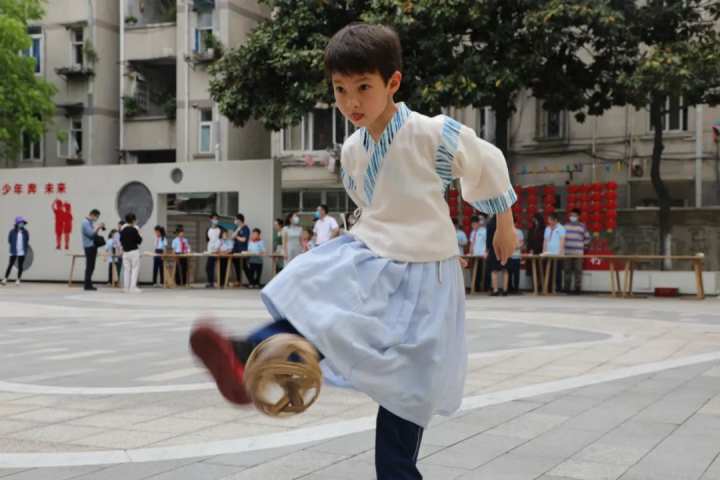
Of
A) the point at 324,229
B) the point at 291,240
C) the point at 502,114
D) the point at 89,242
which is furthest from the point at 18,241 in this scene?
the point at 502,114

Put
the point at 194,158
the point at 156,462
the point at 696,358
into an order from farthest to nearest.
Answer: the point at 194,158 → the point at 696,358 → the point at 156,462

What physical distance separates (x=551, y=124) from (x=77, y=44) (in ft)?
56.8

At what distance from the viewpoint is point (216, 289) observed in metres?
20.0

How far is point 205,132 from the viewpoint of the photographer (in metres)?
29.3

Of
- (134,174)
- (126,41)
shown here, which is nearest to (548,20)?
(134,174)

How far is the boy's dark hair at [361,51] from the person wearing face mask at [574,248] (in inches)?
629

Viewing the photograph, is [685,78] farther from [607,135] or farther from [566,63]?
[607,135]

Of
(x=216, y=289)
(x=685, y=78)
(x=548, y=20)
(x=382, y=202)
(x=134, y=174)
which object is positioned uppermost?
(x=548, y=20)

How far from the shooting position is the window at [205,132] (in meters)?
29.2

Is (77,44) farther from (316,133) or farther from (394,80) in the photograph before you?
(394,80)

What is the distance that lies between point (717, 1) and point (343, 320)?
20712 mm

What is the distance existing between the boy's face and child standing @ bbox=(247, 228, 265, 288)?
17.3 meters

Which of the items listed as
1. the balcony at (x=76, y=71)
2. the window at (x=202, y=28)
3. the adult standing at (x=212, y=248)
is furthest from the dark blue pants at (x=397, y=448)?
the balcony at (x=76, y=71)

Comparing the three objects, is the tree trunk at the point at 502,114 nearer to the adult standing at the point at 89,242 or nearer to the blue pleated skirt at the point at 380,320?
the adult standing at the point at 89,242
